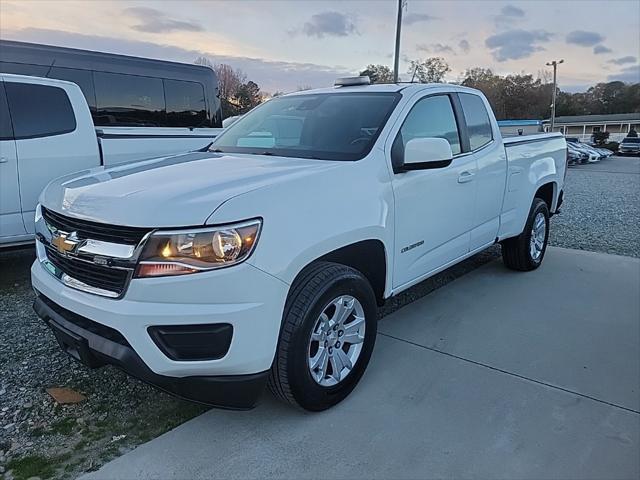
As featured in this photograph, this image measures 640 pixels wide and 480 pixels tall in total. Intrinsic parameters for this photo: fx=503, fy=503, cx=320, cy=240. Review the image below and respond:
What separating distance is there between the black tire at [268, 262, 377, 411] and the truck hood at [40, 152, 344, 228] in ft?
1.80

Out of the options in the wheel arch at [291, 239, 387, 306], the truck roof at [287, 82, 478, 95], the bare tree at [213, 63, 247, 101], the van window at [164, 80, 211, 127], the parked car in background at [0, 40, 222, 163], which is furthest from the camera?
the bare tree at [213, 63, 247, 101]

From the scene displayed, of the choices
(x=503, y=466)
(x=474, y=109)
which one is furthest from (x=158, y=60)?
(x=503, y=466)

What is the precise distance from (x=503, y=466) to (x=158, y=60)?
9153mm

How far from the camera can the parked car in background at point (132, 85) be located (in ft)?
25.7

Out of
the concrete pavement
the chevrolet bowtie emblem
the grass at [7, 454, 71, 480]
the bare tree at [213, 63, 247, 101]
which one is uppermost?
the bare tree at [213, 63, 247, 101]

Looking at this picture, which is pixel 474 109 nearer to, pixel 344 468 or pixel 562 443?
pixel 562 443

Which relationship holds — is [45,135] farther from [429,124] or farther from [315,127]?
[429,124]

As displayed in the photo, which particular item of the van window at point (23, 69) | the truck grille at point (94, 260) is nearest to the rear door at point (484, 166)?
the truck grille at point (94, 260)

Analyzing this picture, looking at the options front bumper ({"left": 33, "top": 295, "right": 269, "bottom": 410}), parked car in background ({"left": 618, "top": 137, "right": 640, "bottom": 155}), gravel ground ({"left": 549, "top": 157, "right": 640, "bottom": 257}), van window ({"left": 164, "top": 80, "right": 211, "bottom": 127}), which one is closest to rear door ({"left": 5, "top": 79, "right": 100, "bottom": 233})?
front bumper ({"left": 33, "top": 295, "right": 269, "bottom": 410})

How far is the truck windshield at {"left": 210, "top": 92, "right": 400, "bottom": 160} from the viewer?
325 cm

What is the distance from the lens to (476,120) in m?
4.49

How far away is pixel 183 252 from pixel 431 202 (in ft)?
6.48

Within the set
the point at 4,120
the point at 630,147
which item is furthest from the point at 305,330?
the point at 630,147

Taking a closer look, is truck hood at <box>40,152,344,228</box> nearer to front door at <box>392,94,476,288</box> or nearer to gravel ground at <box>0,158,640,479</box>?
front door at <box>392,94,476,288</box>
